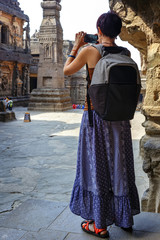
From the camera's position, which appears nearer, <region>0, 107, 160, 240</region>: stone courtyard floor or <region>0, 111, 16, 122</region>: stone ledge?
<region>0, 107, 160, 240</region>: stone courtyard floor

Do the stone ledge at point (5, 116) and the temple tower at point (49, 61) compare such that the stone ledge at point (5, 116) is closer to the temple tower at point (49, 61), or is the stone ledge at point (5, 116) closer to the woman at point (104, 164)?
the temple tower at point (49, 61)

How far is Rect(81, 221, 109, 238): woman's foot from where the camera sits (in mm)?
2010

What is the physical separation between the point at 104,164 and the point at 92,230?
1.62ft

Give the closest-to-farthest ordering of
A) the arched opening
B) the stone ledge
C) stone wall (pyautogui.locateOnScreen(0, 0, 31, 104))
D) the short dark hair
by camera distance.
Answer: the short dark hair, the stone ledge, stone wall (pyautogui.locateOnScreen(0, 0, 31, 104)), the arched opening

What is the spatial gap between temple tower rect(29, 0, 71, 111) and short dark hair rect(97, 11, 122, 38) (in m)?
14.2

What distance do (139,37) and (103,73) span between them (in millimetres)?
1051

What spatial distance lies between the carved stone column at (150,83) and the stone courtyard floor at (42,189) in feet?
0.81

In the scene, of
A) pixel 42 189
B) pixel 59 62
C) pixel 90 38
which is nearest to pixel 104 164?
pixel 90 38

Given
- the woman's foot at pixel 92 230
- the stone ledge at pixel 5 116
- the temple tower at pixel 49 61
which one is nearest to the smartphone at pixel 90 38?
the woman's foot at pixel 92 230

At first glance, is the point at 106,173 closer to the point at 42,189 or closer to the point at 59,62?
the point at 42,189

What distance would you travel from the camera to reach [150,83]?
2.48 m

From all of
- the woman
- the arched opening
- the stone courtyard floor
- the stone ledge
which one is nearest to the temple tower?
the stone ledge

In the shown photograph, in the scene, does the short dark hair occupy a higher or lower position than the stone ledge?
higher

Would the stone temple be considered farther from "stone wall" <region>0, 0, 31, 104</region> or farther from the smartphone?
the smartphone
